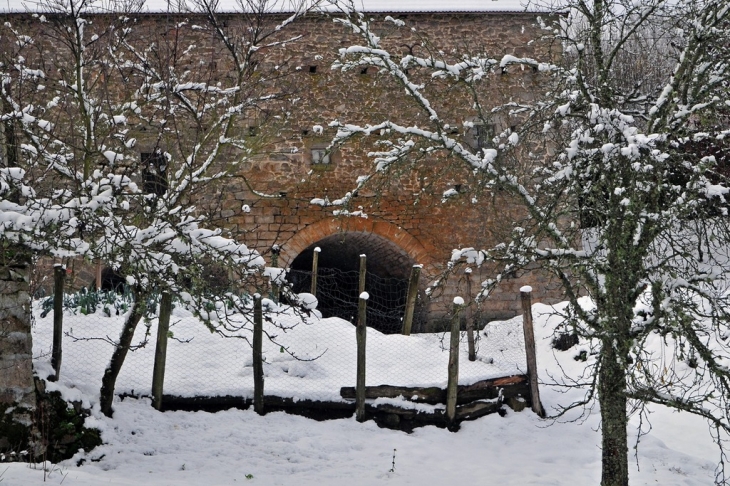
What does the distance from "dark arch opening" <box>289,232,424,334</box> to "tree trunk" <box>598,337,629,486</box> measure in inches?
226

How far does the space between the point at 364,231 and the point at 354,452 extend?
209 inches

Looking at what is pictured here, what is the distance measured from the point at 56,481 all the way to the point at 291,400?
9.07ft

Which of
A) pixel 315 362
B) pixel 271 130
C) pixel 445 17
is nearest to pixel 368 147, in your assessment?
pixel 271 130

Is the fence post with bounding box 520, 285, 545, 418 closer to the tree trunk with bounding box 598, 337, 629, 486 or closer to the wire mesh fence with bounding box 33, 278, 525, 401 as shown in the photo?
the wire mesh fence with bounding box 33, 278, 525, 401

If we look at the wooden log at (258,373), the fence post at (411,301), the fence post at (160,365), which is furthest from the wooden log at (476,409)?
the fence post at (160,365)

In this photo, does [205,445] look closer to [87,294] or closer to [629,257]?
[87,294]

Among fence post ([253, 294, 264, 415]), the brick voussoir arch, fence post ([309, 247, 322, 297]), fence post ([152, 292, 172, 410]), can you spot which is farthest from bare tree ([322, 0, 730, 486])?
the brick voussoir arch

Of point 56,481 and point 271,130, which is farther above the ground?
point 271,130

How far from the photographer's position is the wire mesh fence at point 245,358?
22.7ft

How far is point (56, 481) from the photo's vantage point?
4.45 meters

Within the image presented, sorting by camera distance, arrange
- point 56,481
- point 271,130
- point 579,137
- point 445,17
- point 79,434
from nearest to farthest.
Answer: point 56,481 < point 579,137 < point 79,434 < point 271,130 < point 445,17

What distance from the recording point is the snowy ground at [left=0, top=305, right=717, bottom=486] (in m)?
5.85

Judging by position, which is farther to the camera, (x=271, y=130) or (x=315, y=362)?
(x=271, y=130)

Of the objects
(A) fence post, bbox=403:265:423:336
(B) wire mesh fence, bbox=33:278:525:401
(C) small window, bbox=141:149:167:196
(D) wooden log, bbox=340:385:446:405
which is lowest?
(D) wooden log, bbox=340:385:446:405
